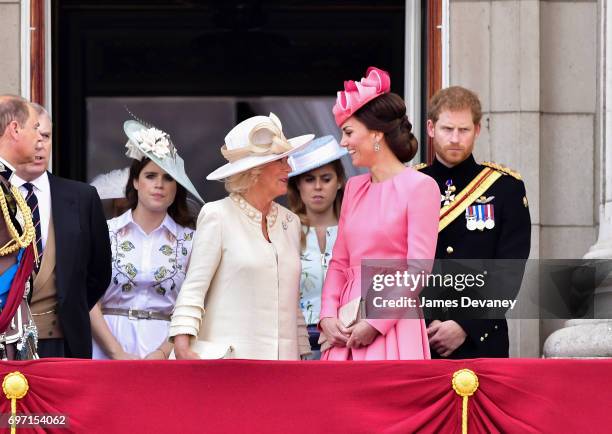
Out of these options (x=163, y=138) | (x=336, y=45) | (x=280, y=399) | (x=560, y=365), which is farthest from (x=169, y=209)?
(x=336, y=45)

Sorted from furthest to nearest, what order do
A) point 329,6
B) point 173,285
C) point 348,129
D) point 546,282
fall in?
point 329,6 → point 546,282 → point 173,285 → point 348,129

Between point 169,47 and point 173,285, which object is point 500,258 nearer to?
point 173,285

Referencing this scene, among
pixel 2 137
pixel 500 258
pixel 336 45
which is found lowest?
pixel 500 258

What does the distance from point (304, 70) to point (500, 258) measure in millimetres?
4554

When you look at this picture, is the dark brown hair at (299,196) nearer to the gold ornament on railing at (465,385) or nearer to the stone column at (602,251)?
the stone column at (602,251)

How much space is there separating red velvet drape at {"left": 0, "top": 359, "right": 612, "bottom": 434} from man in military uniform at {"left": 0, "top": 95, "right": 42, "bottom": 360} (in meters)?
0.27

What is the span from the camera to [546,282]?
8.93 meters

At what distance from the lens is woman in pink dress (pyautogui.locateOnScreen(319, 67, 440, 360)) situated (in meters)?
7.05

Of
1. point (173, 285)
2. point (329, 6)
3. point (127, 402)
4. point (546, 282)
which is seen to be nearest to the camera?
point (127, 402)

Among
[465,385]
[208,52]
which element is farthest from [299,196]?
[208,52]

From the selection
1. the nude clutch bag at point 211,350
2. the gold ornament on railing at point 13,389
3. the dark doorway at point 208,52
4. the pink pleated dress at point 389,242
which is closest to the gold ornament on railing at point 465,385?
the pink pleated dress at point 389,242

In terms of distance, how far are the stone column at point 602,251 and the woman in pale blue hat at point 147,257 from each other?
6.46 ft

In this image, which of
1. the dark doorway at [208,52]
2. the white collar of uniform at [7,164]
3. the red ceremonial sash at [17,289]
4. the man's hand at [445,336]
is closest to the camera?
the red ceremonial sash at [17,289]

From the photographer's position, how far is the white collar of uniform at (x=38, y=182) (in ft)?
25.1
